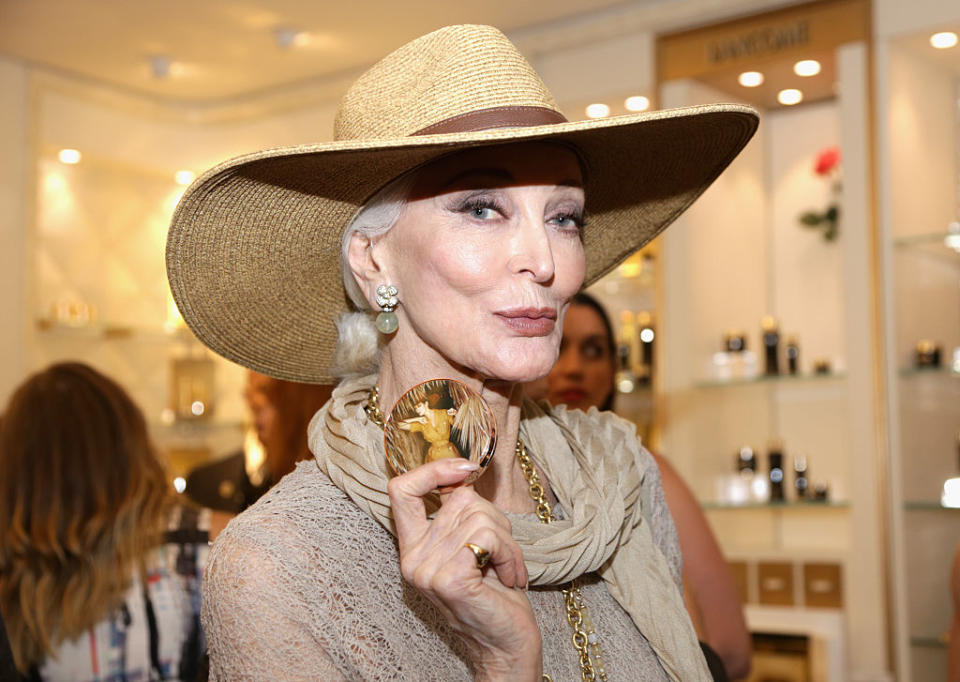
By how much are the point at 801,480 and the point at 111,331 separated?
321 centimetres

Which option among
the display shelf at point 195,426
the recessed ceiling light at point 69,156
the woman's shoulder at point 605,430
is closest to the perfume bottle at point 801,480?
the woman's shoulder at point 605,430

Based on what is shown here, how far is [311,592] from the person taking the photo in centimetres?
108

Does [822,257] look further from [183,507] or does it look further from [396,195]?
[396,195]

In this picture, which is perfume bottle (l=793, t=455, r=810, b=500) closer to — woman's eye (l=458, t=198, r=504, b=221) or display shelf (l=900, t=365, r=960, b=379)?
display shelf (l=900, t=365, r=960, b=379)

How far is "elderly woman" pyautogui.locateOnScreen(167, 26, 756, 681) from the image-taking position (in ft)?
3.42

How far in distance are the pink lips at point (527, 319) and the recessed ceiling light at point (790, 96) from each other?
3188 millimetres

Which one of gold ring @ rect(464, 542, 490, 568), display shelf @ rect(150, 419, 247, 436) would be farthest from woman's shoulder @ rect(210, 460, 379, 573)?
display shelf @ rect(150, 419, 247, 436)

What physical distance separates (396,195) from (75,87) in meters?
4.06

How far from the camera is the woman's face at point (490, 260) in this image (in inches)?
43.9

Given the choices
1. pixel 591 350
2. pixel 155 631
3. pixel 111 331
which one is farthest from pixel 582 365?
pixel 111 331

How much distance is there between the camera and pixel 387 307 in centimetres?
120

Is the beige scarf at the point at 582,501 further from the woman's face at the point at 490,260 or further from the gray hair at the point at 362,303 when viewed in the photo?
the woman's face at the point at 490,260

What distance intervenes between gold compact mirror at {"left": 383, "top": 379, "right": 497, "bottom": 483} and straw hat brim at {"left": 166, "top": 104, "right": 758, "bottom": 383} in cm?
→ 25

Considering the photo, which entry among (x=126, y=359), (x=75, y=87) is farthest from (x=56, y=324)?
(x=75, y=87)
